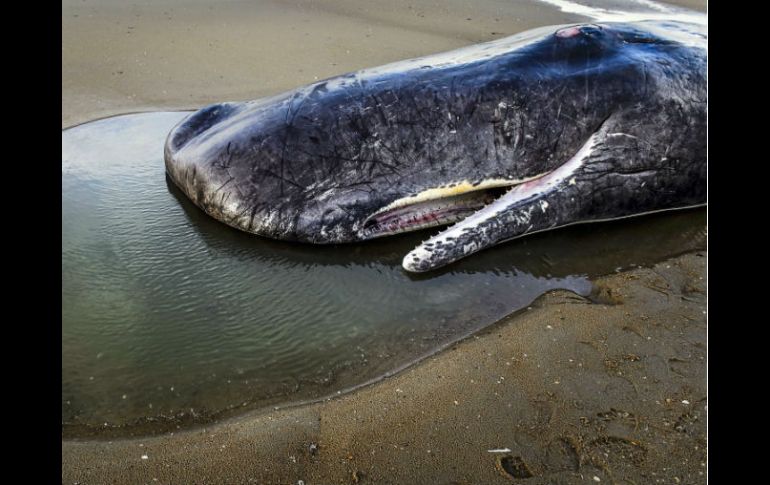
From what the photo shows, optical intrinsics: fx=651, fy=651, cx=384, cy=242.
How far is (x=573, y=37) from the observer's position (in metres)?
4.46

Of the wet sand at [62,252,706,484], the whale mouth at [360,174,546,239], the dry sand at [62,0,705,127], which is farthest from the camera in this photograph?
the dry sand at [62,0,705,127]

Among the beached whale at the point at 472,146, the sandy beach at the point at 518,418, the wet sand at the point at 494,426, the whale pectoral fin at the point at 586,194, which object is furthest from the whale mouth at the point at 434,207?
the wet sand at the point at 494,426

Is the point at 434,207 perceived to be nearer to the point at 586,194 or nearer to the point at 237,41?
the point at 586,194

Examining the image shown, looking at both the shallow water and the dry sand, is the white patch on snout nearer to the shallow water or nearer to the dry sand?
the shallow water

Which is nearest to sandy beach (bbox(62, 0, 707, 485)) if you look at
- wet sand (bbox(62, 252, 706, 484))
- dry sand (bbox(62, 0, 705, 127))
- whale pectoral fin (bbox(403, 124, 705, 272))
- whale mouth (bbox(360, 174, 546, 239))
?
wet sand (bbox(62, 252, 706, 484))

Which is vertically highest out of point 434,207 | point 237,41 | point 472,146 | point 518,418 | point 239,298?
point 237,41

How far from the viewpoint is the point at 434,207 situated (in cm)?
436

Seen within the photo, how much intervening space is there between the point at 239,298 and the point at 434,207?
1.47m

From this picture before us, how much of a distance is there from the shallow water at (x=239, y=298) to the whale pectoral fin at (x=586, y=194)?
11 cm

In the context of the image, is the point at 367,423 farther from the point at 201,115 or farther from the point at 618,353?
the point at 201,115

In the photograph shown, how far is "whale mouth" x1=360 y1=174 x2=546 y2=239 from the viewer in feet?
13.9

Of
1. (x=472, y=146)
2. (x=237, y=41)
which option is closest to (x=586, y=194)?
(x=472, y=146)

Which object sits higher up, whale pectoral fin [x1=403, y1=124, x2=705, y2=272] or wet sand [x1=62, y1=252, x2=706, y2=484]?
whale pectoral fin [x1=403, y1=124, x2=705, y2=272]

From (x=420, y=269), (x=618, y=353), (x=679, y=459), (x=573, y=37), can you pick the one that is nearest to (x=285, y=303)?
(x=420, y=269)
